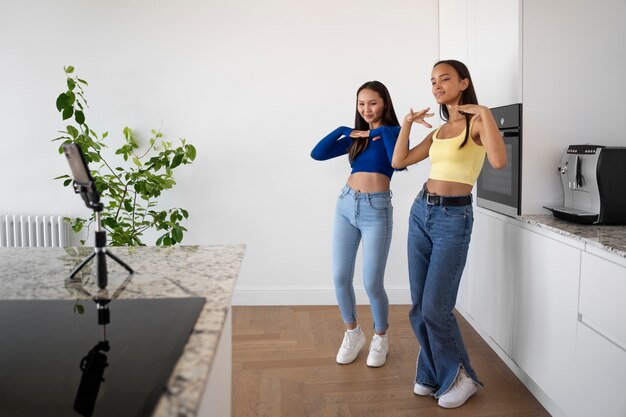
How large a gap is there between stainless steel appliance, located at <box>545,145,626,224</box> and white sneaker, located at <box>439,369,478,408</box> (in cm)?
82

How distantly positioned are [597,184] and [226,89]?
250cm

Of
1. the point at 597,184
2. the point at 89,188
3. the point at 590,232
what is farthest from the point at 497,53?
the point at 89,188

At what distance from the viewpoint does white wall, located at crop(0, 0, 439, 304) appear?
389 centimetres

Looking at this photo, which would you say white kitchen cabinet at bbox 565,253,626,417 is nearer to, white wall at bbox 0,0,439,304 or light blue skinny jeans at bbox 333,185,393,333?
light blue skinny jeans at bbox 333,185,393,333

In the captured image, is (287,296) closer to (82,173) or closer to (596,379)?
(596,379)

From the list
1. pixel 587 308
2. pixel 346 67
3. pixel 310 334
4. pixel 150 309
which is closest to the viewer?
pixel 150 309

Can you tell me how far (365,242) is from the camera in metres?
2.89

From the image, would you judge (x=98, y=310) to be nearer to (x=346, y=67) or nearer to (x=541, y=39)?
(x=541, y=39)

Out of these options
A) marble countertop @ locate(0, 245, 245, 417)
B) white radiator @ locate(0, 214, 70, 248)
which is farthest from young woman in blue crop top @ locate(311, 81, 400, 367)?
white radiator @ locate(0, 214, 70, 248)

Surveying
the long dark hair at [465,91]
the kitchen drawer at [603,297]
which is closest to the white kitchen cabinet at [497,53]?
the long dark hair at [465,91]

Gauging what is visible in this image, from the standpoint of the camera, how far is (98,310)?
111 cm

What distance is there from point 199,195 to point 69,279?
2.69 metres

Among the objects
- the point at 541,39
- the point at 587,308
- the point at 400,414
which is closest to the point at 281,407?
the point at 400,414

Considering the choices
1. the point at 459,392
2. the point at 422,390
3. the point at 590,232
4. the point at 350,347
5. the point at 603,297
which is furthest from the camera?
the point at 350,347
